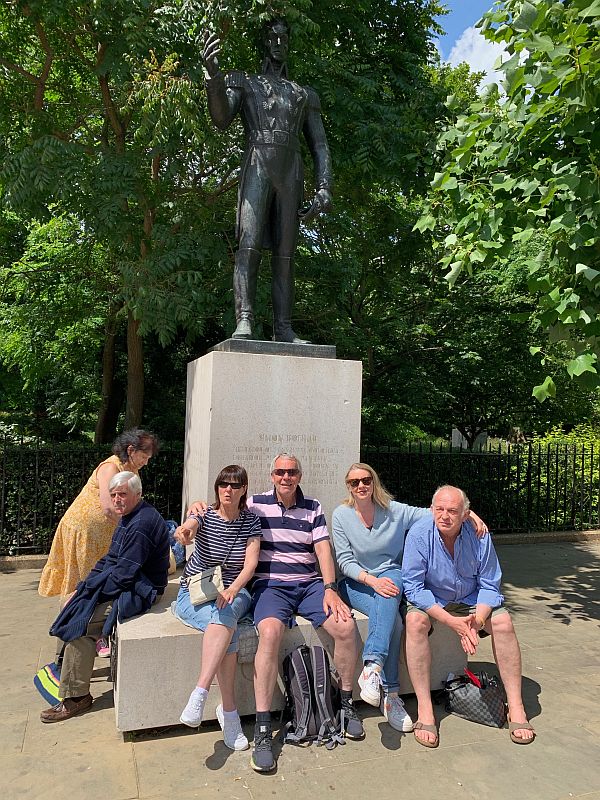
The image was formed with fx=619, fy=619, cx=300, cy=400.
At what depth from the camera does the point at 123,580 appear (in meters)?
3.68

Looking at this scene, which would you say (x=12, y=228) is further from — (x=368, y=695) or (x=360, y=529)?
(x=368, y=695)

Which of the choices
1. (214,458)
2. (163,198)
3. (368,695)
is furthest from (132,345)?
(368,695)

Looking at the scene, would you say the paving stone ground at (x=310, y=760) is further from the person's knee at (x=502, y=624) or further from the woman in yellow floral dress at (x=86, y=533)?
the woman in yellow floral dress at (x=86, y=533)

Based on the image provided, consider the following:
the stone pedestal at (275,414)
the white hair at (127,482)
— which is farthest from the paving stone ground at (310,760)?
the stone pedestal at (275,414)

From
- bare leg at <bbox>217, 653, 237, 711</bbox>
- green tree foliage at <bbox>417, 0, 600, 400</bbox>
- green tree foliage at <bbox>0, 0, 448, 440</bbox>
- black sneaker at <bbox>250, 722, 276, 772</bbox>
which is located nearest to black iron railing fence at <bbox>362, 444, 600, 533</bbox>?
green tree foliage at <bbox>0, 0, 448, 440</bbox>

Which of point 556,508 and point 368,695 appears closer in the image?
point 368,695

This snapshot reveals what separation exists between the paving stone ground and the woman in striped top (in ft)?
0.91

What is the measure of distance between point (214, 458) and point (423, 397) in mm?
9328

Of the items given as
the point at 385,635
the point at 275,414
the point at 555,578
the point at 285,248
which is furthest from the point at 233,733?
the point at 555,578

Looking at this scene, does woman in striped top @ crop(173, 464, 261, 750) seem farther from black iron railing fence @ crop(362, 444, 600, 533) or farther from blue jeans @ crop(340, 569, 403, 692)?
black iron railing fence @ crop(362, 444, 600, 533)

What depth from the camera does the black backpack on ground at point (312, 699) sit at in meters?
3.39

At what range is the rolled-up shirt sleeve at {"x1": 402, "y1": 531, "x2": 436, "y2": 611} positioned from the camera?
367 centimetres

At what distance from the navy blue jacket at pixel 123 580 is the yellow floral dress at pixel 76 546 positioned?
1.75 feet

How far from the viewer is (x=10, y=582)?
23.3 feet
